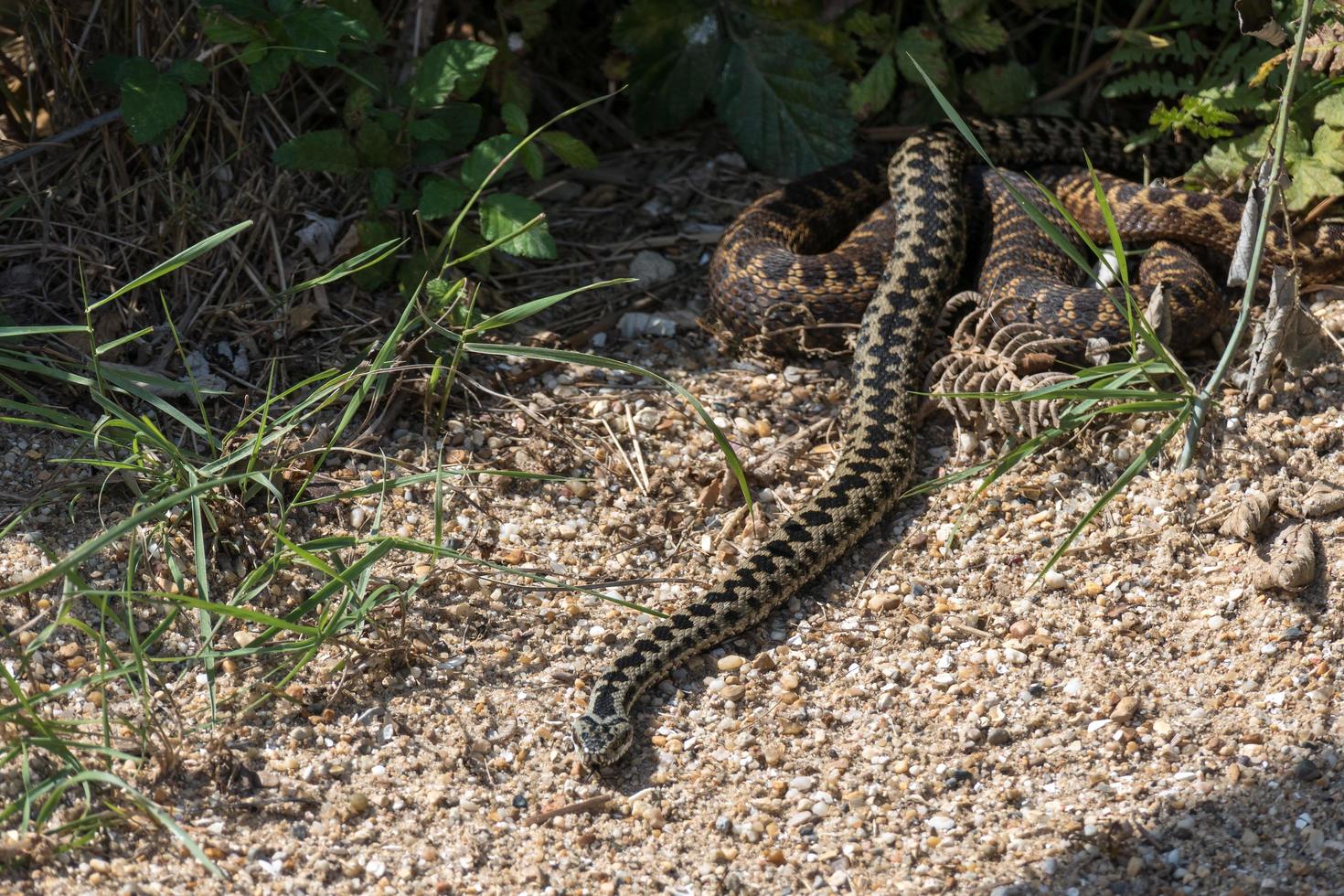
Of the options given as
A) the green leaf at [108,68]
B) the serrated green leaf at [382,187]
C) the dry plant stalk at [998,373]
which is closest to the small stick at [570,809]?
the dry plant stalk at [998,373]

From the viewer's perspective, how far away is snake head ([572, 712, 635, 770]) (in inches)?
146

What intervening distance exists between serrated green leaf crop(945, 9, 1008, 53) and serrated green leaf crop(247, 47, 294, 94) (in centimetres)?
282

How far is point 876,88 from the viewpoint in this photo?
589cm

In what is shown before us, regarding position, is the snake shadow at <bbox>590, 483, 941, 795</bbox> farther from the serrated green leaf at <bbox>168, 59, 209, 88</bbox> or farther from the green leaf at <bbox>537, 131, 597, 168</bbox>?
the serrated green leaf at <bbox>168, 59, 209, 88</bbox>

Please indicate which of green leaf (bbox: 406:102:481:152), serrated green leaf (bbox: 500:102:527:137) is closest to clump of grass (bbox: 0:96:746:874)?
serrated green leaf (bbox: 500:102:527:137)

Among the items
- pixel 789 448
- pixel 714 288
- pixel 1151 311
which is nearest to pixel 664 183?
pixel 714 288

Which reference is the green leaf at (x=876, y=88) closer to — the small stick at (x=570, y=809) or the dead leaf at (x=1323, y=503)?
the dead leaf at (x=1323, y=503)

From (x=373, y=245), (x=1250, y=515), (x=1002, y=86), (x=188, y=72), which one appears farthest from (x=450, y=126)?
(x=1250, y=515)

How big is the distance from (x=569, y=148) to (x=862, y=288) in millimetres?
1385

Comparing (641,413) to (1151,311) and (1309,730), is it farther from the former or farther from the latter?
(1309,730)

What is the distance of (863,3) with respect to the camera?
6.10m

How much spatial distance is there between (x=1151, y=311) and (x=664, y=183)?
2514 millimetres

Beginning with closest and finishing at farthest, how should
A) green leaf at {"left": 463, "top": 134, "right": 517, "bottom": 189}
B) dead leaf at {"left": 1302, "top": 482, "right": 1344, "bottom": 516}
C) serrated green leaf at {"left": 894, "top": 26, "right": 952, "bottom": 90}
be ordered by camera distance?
dead leaf at {"left": 1302, "top": 482, "right": 1344, "bottom": 516} → green leaf at {"left": 463, "top": 134, "right": 517, "bottom": 189} → serrated green leaf at {"left": 894, "top": 26, "right": 952, "bottom": 90}

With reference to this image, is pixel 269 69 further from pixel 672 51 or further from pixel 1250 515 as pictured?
pixel 1250 515
